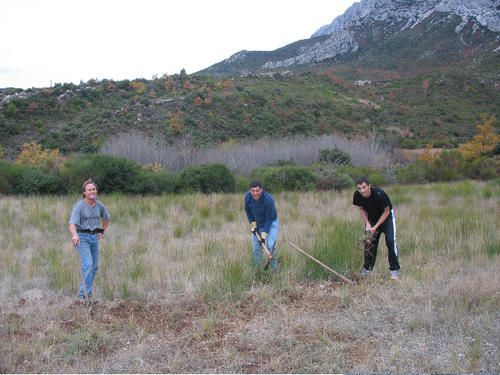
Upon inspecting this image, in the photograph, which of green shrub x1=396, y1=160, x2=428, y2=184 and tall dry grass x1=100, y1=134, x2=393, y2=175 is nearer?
green shrub x1=396, y1=160, x2=428, y2=184

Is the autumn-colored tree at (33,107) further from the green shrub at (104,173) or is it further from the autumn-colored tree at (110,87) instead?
the green shrub at (104,173)

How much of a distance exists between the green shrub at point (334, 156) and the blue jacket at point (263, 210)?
18886mm

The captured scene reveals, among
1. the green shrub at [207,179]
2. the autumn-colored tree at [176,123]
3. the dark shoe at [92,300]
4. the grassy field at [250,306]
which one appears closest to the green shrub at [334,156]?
the green shrub at [207,179]

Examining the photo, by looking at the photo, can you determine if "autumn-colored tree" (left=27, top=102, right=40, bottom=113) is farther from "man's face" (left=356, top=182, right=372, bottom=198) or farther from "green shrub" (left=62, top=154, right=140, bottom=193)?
"man's face" (left=356, top=182, right=372, bottom=198)

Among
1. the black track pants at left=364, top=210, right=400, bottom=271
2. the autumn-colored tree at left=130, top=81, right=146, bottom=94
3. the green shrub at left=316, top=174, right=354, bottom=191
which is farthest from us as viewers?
the autumn-colored tree at left=130, top=81, right=146, bottom=94

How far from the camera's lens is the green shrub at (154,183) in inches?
713

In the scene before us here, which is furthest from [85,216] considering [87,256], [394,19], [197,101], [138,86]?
[394,19]

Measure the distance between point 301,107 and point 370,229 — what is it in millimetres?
37528

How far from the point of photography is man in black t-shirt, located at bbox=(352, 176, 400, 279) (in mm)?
7148

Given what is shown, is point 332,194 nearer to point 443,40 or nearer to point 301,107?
point 301,107

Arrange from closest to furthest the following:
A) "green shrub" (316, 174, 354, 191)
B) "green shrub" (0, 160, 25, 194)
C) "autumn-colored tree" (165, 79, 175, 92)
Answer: "green shrub" (0, 160, 25, 194) → "green shrub" (316, 174, 354, 191) → "autumn-colored tree" (165, 79, 175, 92)

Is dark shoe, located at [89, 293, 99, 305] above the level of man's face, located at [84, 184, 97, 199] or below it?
below

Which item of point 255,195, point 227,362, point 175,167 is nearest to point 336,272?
point 255,195

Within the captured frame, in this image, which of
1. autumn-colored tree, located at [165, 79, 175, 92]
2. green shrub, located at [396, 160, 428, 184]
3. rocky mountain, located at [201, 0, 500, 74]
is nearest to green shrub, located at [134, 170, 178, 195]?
green shrub, located at [396, 160, 428, 184]
